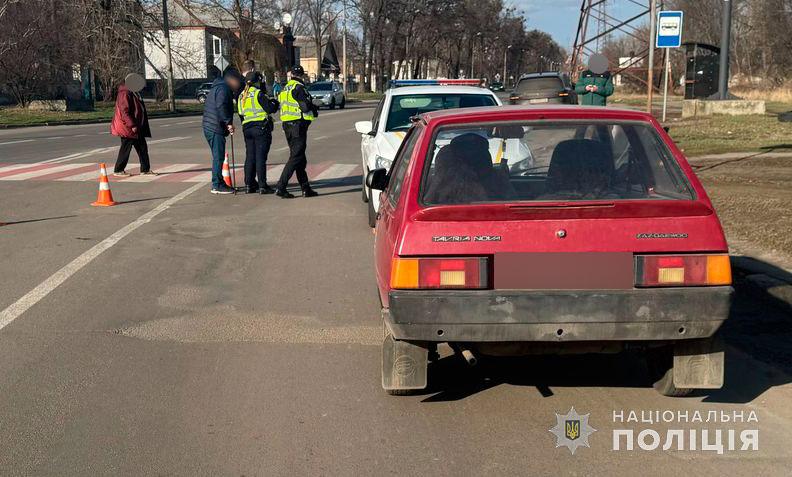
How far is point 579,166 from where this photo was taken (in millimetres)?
4887

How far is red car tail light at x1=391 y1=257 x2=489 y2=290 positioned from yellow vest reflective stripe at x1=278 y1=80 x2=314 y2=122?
843 cm

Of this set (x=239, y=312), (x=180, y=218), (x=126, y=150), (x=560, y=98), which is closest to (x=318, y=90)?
(x=560, y=98)

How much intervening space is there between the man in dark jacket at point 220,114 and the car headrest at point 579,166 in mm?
8682

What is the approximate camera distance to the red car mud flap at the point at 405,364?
15.3 feet

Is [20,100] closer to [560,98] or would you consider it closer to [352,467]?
[560,98]

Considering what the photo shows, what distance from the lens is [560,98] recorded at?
26953mm

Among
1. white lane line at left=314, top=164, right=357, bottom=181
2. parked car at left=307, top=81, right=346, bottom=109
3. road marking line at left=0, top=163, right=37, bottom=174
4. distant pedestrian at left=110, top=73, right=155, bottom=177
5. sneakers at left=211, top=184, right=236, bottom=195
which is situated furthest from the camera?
parked car at left=307, top=81, right=346, bottom=109

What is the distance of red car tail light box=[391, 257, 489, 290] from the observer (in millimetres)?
4285

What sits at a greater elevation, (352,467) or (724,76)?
(724,76)

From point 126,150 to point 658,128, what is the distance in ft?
40.6

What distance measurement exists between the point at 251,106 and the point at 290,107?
0.70m

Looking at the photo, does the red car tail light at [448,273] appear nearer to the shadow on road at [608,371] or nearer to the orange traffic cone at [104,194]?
the shadow on road at [608,371]

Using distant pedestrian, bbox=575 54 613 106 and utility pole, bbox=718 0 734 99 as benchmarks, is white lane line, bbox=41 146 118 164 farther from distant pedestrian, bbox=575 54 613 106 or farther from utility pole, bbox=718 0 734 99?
utility pole, bbox=718 0 734 99

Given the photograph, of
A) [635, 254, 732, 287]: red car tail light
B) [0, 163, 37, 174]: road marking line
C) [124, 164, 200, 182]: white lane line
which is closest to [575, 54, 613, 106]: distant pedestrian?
[124, 164, 200, 182]: white lane line
